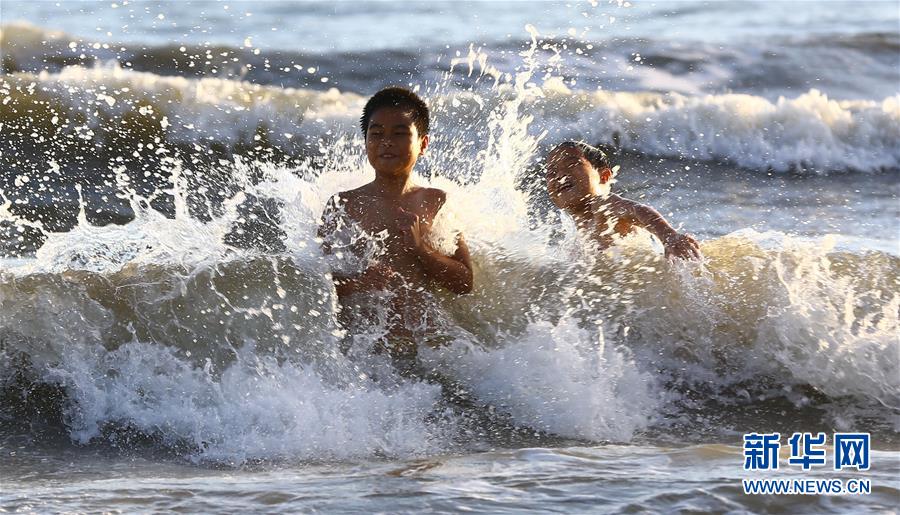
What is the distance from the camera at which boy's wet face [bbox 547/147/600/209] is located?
4.91 meters

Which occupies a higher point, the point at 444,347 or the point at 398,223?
the point at 398,223

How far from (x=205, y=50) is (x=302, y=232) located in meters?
6.44

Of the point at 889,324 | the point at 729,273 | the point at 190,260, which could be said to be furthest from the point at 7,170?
the point at 889,324

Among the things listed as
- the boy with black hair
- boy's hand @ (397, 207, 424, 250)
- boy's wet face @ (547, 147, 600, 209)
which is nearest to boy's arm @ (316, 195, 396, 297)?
the boy with black hair

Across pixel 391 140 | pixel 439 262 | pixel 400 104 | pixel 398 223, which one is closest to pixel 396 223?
pixel 398 223

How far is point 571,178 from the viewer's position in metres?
4.92

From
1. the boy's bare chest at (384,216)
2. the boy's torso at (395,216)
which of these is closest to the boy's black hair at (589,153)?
the boy's torso at (395,216)

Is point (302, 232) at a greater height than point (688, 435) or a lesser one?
greater

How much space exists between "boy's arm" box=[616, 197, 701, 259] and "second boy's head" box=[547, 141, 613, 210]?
152mm

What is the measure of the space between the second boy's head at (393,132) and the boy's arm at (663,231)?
97 cm

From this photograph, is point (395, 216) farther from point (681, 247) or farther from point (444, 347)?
point (681, 247)

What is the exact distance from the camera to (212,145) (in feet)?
29.0

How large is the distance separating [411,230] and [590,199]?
0.97 metres

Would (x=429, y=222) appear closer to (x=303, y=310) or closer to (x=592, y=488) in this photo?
(x=303, y=310)
